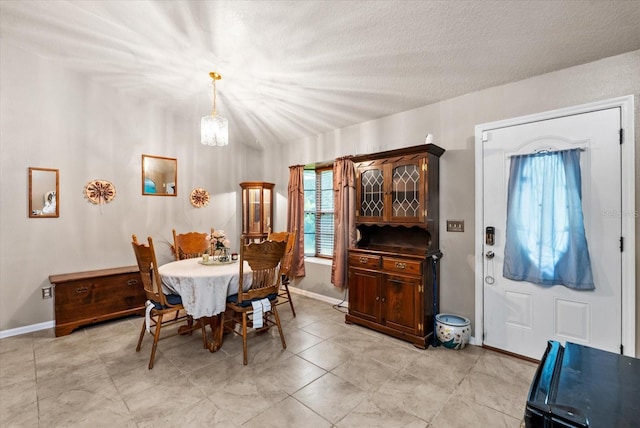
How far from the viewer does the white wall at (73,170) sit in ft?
10.3

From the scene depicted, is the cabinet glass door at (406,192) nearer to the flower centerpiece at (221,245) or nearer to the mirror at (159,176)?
the flower centerpiece at (221,245)

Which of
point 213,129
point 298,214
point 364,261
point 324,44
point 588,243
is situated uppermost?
point 324,44

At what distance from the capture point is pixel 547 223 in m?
2.47

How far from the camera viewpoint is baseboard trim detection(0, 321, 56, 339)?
122 inches

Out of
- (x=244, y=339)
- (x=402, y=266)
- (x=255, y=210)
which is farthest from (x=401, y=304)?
(x=255, y=210)

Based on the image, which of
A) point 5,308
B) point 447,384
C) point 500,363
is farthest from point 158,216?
point 500,363

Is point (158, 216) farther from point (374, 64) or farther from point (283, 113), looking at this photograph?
point (374, 64)

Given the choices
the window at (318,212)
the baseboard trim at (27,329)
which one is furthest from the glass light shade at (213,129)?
the baseboard trim at (27,329)

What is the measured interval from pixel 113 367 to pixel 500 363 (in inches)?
134

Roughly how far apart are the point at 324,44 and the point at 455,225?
2170 mm

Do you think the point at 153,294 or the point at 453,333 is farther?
the point at 453,333

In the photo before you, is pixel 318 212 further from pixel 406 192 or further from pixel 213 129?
Answer: pixel 213 129

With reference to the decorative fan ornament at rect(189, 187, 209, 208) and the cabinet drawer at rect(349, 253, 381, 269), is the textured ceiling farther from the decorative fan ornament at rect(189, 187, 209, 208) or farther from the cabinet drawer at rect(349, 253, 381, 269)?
the cabinet drawer at rect(349, 253, 381, 269)

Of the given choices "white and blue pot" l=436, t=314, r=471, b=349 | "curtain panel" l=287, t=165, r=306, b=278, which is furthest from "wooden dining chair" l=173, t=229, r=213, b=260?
"white and blue pot" l=436, t=314, r=471, b=349
